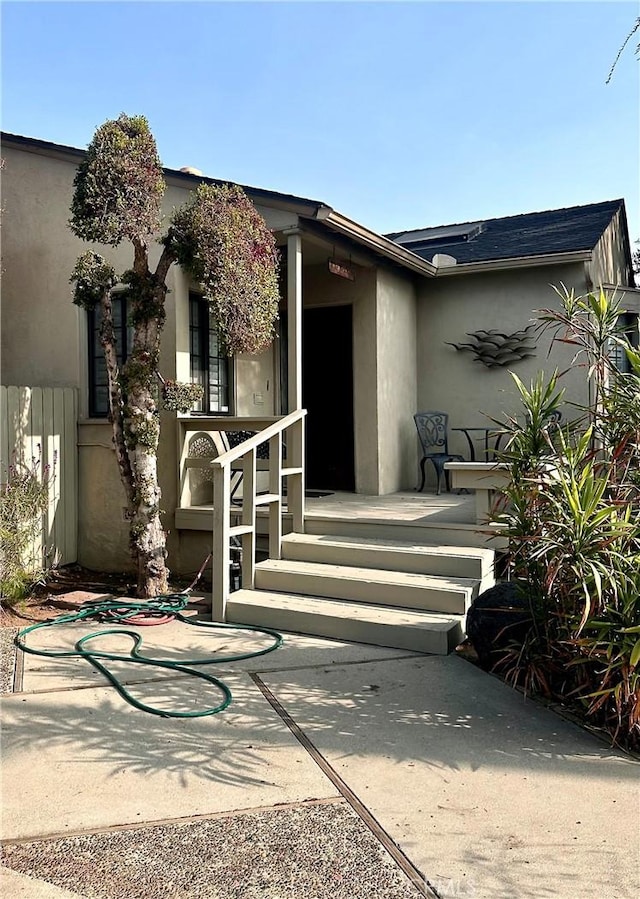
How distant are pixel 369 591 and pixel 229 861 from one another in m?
2.92

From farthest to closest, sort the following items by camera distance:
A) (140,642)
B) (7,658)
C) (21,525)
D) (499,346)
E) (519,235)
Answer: (519,235) < (499,346) < (21,525) < (140,642) < (7,658)

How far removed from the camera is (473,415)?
28.6ft

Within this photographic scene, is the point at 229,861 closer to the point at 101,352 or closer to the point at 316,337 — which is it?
the point at 101,352

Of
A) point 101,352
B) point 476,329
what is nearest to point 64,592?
point 101,352

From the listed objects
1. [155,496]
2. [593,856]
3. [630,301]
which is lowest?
[593,856]

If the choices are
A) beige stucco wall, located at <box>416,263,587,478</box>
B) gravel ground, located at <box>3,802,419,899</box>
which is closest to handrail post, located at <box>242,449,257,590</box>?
gravel ground, located at <box>3,802,419,899</box>

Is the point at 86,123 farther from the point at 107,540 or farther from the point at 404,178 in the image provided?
the point at 404,178

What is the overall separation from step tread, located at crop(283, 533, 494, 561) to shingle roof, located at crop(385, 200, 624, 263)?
4.28 m

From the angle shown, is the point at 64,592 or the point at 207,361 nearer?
the point at 64,592

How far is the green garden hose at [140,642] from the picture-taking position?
369 centimetres

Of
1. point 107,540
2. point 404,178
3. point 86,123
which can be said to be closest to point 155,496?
point 107,540

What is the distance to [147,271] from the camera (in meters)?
5.83

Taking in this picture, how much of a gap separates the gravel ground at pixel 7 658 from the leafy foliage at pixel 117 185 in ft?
9.91

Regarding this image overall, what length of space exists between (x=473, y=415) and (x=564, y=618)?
5552 millimetres
